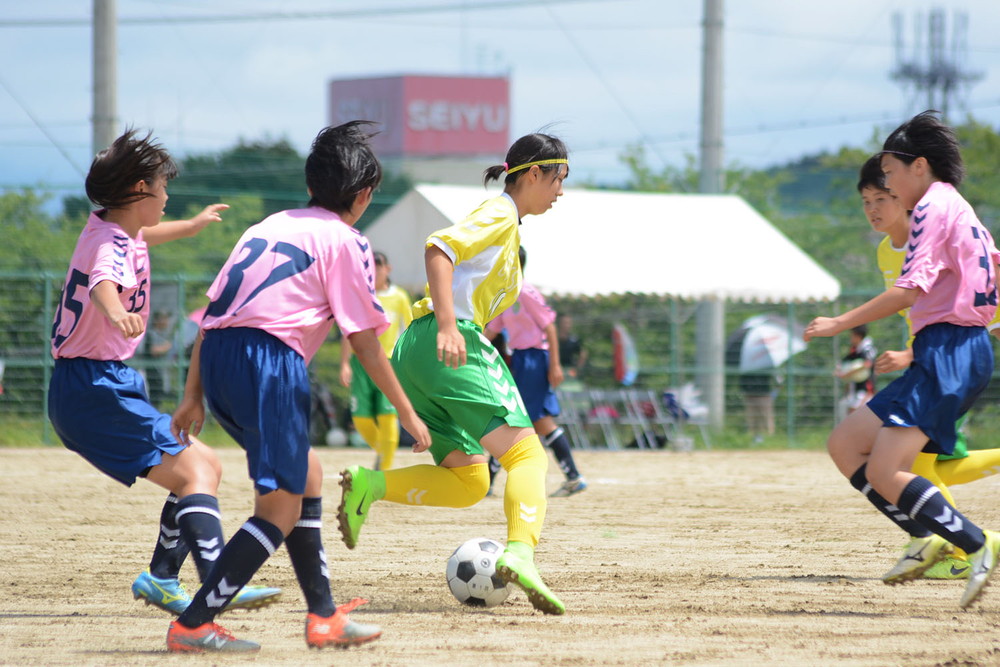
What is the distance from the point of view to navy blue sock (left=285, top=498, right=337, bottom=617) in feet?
13.5

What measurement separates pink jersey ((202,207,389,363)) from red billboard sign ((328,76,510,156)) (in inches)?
2200

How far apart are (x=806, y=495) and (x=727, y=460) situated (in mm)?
4776

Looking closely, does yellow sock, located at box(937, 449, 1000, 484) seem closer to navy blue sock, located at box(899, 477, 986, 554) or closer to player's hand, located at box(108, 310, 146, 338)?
navy blue sock, located at box(899, 477, 986, 554)

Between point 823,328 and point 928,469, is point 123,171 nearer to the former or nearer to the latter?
point 823,328

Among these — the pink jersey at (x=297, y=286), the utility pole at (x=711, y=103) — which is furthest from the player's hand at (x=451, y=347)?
the utility pole at (x=711, y=103)

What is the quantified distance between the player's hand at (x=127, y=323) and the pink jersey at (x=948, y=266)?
2804 mm

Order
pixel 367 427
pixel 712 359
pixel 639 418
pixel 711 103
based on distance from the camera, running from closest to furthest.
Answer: pixel 367 427 < pixel 639 418 < pixel 712 359 < pixel 711 103

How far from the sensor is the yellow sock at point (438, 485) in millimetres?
4969

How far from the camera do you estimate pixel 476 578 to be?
16.1ft

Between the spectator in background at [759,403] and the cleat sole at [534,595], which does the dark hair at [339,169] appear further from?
the spectator in background at [759,403]

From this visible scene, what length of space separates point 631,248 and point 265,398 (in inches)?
491

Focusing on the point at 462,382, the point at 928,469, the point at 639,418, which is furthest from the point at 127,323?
the point at 639,418

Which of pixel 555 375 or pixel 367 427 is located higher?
pixel 555 375

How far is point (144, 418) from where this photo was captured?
14.9ft
